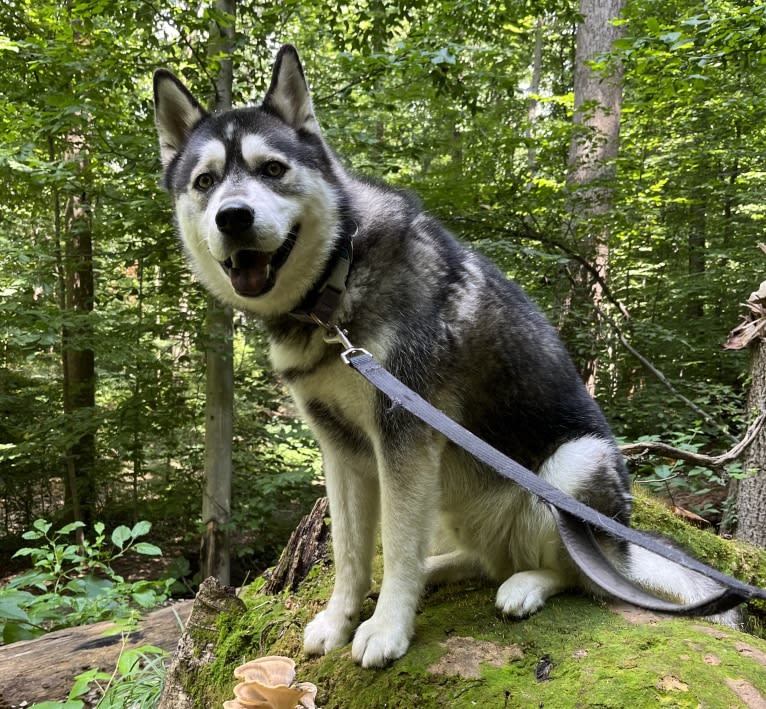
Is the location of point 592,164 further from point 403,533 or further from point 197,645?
point 197,645

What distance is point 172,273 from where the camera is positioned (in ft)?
20.0

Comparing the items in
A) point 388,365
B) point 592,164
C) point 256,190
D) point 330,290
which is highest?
point 592,164

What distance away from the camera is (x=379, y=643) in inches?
76.0

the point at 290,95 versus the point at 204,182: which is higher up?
the point at 290,95

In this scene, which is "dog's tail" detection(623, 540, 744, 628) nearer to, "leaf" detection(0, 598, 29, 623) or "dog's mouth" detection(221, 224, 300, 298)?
"dog's mouth" detection(221, 224, 300, 298)

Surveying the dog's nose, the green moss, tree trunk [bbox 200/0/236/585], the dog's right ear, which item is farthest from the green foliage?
tree trunk [bbox 200/0/236/585]

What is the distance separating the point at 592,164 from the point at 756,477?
12.7 feet

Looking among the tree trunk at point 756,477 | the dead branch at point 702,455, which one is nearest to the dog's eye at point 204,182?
the dead branch at point 702,455

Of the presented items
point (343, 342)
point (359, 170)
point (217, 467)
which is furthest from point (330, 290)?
point (217, 467)

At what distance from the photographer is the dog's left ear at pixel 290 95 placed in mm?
2496

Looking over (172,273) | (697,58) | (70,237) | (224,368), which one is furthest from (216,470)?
(697,58)

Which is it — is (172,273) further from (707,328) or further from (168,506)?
(707,328)

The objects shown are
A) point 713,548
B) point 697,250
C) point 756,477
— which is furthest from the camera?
point 697,250

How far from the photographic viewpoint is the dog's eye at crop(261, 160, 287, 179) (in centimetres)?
229
